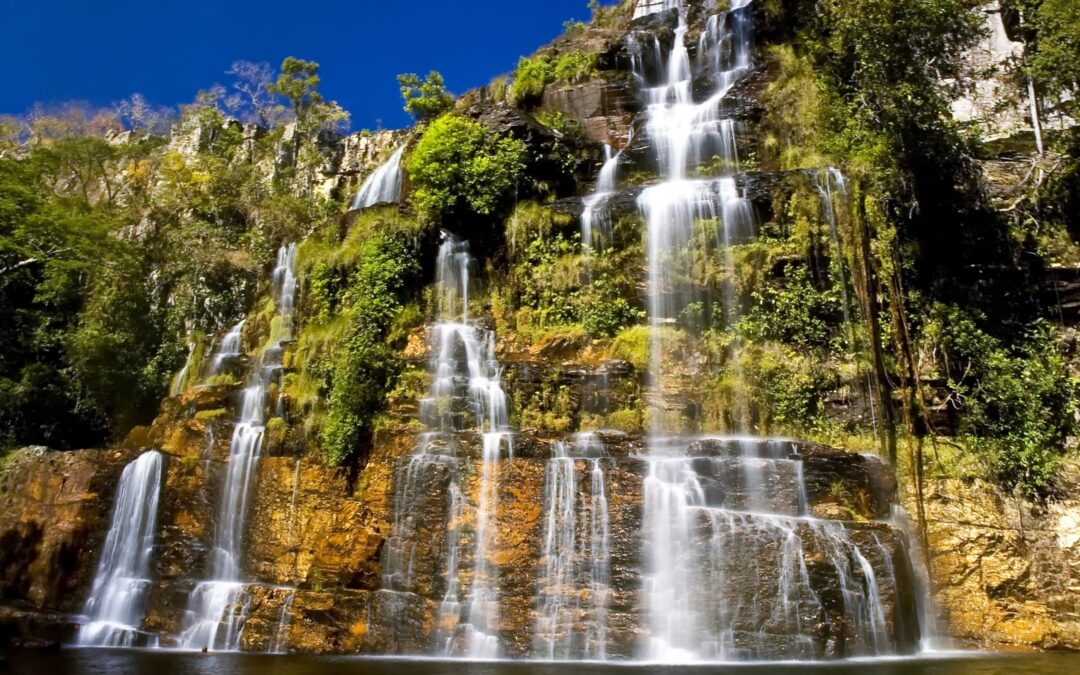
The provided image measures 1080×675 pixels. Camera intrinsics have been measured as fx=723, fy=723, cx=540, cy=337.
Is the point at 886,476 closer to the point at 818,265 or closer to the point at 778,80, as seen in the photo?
the point at 818,265

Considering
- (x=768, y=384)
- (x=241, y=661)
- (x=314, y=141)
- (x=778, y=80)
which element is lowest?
(x=241, y=661)

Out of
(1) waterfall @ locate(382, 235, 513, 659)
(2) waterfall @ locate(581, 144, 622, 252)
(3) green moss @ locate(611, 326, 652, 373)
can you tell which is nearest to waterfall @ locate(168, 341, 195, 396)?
(1) waterfall @ locate(382, 235, 513, 659)

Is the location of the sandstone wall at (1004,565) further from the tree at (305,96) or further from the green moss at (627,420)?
the tree at (305,96)

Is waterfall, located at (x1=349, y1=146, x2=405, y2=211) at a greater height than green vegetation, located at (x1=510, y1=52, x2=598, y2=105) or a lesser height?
lesser

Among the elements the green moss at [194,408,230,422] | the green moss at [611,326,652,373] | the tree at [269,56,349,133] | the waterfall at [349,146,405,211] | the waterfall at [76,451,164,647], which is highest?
the tree at [269,56,349,133]

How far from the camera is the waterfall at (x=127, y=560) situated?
14.5 meters

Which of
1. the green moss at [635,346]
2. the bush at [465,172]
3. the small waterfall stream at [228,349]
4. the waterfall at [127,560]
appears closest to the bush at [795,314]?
the green moss at [635,346]

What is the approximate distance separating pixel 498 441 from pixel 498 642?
10.9ft

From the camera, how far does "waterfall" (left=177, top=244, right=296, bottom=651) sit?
13.4 m

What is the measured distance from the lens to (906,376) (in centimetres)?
1446

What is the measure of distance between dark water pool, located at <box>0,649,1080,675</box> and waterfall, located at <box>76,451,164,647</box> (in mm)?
2597

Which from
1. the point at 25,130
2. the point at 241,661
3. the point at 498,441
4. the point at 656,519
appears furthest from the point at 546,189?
the point at 25,130

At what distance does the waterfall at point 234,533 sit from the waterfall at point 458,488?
126 inches

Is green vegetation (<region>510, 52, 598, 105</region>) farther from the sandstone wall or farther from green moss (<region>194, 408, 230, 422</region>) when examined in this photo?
Answer: the sandstone wall
